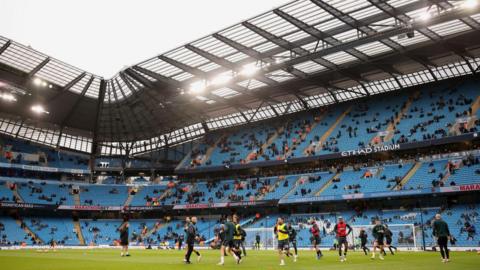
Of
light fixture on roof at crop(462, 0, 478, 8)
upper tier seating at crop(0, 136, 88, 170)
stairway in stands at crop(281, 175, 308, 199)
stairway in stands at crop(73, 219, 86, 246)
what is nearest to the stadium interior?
upper tier seating at crop(0, 136, 88, 170)

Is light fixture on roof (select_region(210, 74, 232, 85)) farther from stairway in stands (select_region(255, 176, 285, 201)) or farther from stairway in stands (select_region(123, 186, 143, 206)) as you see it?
stairway in stands (select_region(123, 186, 143, 206))

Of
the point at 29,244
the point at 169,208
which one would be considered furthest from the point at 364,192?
the point at 29,244

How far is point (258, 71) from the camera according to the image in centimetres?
4059

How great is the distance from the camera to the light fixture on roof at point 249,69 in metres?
40.3

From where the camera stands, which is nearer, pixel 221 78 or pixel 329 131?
pixel 221 78

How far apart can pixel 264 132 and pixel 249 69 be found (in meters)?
27.3

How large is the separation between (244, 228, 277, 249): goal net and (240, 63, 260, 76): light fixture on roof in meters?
17.0

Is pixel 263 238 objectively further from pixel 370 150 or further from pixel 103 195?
pixel 103 195

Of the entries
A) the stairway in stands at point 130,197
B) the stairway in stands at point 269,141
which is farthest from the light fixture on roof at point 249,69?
the stairway in stands at point 130,197

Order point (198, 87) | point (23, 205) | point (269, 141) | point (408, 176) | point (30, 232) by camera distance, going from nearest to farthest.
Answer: point (198, 87) < point (408, 176) < point (30, 232) < point (23, 205) < point (269, 141)

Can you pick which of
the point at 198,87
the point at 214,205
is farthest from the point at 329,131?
the point at 198,87

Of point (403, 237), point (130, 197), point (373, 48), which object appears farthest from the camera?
point (130, 197)

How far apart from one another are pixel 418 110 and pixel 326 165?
13479 mm

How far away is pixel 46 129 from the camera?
7000 cm
